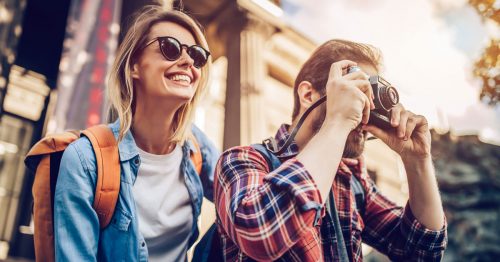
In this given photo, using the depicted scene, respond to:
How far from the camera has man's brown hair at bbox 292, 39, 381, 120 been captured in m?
1.83

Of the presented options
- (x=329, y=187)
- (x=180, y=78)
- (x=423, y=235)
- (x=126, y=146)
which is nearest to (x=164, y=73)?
(x=180, y=78)

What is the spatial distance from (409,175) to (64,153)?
1.46m

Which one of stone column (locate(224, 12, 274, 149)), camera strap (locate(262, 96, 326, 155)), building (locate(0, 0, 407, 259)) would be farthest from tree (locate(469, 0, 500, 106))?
A: stone column (locate(224, 12, 274, 149))

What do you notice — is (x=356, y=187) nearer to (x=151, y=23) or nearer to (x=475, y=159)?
(x=151, y=23)

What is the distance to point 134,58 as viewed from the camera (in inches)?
81.4

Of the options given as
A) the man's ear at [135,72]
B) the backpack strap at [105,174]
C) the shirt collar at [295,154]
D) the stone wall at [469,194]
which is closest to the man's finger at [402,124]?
the shirt collar at [295,154]

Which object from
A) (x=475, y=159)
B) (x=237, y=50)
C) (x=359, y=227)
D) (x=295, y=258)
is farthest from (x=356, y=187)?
(x=237, y=50)

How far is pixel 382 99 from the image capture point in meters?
1.54

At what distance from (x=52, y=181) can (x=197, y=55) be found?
89 cm

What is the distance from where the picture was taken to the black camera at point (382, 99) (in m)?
1.54

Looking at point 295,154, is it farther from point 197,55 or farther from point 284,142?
point 197,55

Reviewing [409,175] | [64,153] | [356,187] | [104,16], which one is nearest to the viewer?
[64,153]

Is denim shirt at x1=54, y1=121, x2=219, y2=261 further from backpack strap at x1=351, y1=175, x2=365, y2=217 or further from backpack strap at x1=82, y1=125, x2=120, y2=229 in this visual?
backpack strap at x1=351, y1=175, x2=365, y2=217

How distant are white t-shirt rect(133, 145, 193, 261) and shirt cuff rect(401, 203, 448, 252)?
100 centimetres
